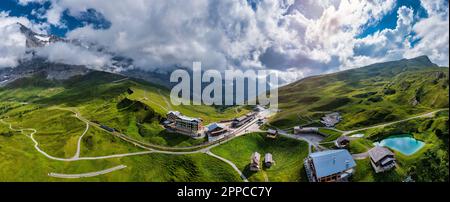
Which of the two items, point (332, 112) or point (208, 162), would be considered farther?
point (332, 112)

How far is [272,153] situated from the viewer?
82000mm

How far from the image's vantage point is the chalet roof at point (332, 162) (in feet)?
195

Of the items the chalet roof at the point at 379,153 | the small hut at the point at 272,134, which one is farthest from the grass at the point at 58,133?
the chalet roof at the point at 379,153

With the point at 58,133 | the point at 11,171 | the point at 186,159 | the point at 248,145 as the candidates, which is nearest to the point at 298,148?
the point at 248,145

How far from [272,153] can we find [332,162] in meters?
23.0

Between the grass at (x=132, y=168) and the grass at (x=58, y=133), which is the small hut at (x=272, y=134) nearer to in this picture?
the grass at (x=132, y=168)

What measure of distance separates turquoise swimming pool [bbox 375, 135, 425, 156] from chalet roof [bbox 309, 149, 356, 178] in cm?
1176

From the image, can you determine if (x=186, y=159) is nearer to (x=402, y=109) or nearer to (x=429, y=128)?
(x=429, y=128)

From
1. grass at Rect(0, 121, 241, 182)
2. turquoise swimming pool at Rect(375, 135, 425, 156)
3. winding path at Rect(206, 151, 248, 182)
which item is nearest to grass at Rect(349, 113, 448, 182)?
turquoise swimming pool at Rect(375, 135, 425, 156)

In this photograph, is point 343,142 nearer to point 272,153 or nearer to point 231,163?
point 272,153

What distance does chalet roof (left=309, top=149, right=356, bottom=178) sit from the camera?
59562mm

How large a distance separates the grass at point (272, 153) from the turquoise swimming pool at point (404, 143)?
785 inches
